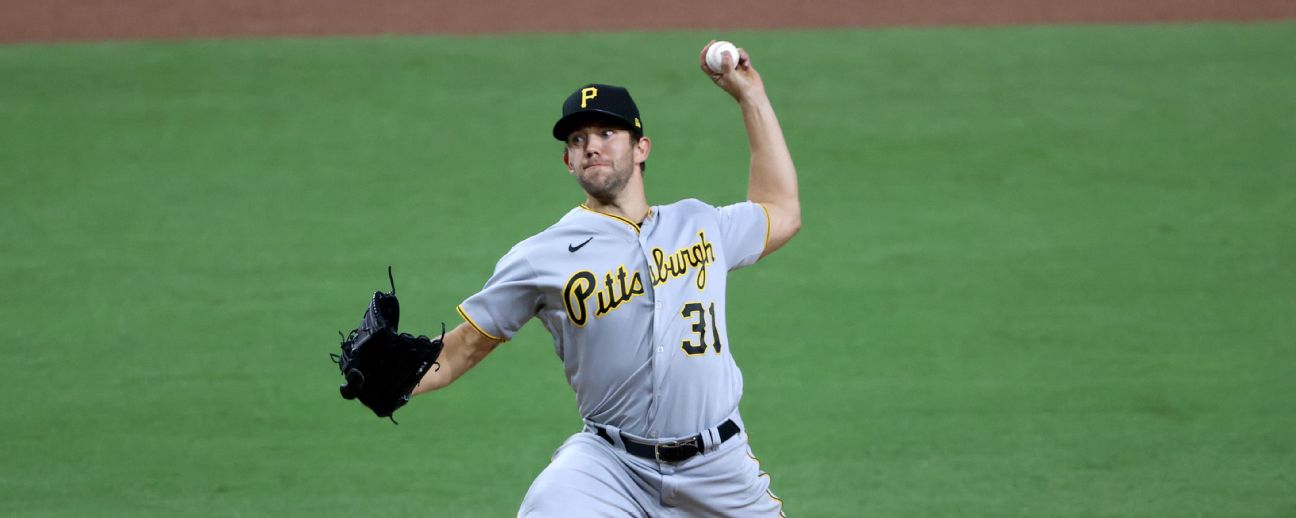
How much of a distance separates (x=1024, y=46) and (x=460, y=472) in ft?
21.1

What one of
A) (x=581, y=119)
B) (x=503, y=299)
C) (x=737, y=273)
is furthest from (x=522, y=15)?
(x=503, y=299)

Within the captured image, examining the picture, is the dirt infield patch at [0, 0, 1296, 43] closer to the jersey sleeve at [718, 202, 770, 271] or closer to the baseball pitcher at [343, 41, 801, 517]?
the jersey sleeve at [718, 202, 770, 271]

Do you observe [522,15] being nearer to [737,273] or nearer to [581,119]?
[737,273]

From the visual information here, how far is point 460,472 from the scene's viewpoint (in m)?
6.29

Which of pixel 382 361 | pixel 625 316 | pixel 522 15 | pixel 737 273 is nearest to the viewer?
pixel 382 361

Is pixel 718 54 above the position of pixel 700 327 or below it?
above

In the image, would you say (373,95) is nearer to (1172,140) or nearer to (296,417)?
(296,417)

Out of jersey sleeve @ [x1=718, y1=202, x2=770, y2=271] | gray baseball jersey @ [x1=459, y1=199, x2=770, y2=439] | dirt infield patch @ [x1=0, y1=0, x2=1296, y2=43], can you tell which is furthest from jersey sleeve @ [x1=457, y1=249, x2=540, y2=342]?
dirt infield patch @ [x1=0, y1=0, x2=1296, y2=43]

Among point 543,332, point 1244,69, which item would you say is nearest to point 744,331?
point 543,332

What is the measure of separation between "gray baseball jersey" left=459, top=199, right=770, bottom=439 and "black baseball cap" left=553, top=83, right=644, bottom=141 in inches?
11.4

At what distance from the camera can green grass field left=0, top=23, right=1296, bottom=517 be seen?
6.29 metres

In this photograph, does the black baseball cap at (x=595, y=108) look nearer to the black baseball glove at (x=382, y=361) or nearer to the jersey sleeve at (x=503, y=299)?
the jersey sleeve at (x=503, y=299)

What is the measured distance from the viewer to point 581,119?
13.6 feet

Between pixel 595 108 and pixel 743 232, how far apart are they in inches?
24.4
